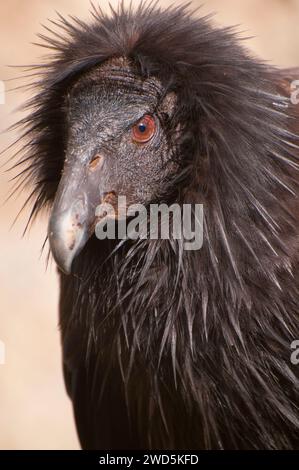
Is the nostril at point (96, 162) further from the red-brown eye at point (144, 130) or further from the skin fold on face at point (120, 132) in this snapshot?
the red-brown eye at point (144, 130)

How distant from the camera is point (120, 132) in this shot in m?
3.64

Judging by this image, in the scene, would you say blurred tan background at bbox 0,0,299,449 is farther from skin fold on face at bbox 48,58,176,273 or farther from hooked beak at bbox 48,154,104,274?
hooked beak at bbox 48,154,104,274

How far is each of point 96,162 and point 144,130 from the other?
0.80ft

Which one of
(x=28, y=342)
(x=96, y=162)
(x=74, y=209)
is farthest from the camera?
(x=28, y=342)

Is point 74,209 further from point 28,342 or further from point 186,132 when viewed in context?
point 28,342

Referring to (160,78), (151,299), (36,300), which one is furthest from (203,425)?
(36,300)

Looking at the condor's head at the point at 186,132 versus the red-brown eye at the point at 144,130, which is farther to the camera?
the red-brown eye at the point at 144,130

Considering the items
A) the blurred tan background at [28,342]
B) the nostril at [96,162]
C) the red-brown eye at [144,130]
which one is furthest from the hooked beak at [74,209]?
the blurred tan background at [28,342]

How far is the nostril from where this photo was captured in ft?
11.7

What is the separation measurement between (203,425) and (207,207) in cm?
92

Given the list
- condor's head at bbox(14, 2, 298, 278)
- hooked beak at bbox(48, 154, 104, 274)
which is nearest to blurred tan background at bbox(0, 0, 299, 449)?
condor's head at bbox(14, 2, 298, 278)

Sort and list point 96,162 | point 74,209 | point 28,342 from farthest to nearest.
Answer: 1. point 28,342
2. point 96,162
3. point 74,209

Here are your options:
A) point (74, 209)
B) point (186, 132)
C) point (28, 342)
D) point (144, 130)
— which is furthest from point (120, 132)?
point (28, 342)

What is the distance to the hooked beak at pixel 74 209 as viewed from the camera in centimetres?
331
